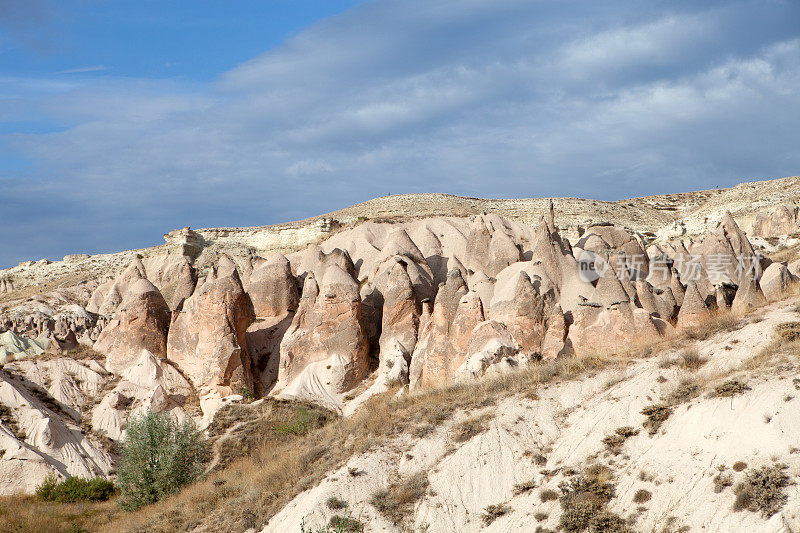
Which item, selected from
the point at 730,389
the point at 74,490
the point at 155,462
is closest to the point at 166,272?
the point at 74,490

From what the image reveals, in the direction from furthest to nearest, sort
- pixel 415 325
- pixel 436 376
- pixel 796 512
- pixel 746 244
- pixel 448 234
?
pixel 448 234 < pixel 746 244 < pixel 415 325 < pixel 436 376 < pixel 796 512

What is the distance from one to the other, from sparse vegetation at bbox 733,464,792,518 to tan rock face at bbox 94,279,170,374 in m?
28.9

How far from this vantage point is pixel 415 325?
3466 cm

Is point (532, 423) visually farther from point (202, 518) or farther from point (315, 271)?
point (315, 271)

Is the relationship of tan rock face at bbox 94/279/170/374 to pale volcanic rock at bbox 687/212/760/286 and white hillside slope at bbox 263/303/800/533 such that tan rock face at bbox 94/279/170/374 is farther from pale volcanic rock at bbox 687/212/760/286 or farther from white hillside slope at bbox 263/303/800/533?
pale volcanic rock at bbox 687/212/760/286

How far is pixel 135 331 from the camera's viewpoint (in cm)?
3762

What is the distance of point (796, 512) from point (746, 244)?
90.2 feet

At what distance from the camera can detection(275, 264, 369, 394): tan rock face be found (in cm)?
3360

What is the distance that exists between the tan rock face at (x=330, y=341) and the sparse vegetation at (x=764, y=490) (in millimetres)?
20129

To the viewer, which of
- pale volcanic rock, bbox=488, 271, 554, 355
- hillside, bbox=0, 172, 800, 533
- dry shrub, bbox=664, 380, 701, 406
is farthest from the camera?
pale volcanic rock, bbox=488, 271, 554, 355

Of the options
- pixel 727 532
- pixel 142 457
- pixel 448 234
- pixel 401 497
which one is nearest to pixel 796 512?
pixel 727 532

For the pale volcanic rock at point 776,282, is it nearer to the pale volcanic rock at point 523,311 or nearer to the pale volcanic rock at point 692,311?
the pale volcanic rock at point 692,311

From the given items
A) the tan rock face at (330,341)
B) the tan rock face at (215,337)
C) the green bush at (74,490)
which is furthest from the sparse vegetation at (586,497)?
the tan rock face at (215,337)

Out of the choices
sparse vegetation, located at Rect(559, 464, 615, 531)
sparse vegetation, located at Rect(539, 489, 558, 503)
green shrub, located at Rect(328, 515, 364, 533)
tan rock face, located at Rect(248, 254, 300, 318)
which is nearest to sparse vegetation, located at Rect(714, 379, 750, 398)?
sparse vegetation, located at Rect(559, 464, 615, 531)
